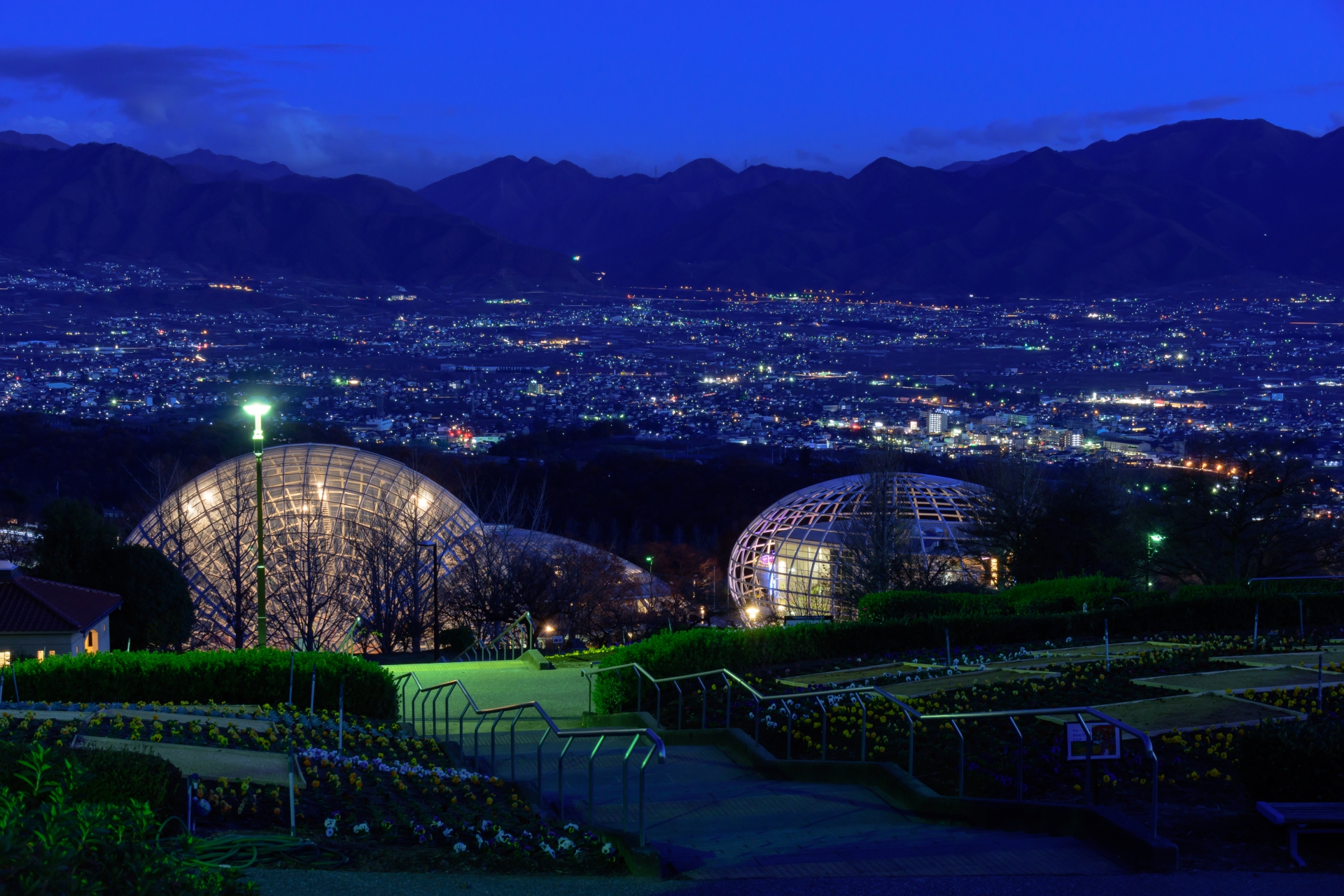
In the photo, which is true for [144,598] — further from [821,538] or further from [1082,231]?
[1082,231]

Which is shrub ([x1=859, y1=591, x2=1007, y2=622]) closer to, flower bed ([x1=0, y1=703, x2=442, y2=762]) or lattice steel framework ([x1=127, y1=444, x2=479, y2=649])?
flower bed ([x1=0, y1=703, x2=442, y2=762])

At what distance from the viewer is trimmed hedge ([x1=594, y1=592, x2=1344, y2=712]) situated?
56.2 feet

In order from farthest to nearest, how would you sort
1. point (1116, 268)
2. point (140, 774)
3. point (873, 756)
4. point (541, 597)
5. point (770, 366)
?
point (1116, 268) → point (770, 366) → point (541, 597) → point (873, 756) → point (140, 774)

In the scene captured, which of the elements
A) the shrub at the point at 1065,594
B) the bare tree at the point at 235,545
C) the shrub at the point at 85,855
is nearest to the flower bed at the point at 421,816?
the shrub at the point at 85,855

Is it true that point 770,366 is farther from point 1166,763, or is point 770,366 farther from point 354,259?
point 1166,763

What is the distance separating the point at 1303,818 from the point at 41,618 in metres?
20.0

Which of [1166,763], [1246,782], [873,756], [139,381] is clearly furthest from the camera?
[139,381]

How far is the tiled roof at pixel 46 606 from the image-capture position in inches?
811

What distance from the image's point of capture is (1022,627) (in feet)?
60.4

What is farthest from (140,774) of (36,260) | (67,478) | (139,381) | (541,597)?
(36,260)

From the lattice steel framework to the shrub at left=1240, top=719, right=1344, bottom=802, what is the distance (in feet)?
81.7

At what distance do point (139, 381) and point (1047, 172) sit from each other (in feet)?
445

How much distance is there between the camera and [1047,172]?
18212 cm

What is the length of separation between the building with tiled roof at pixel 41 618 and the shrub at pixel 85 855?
17015 millimetres
